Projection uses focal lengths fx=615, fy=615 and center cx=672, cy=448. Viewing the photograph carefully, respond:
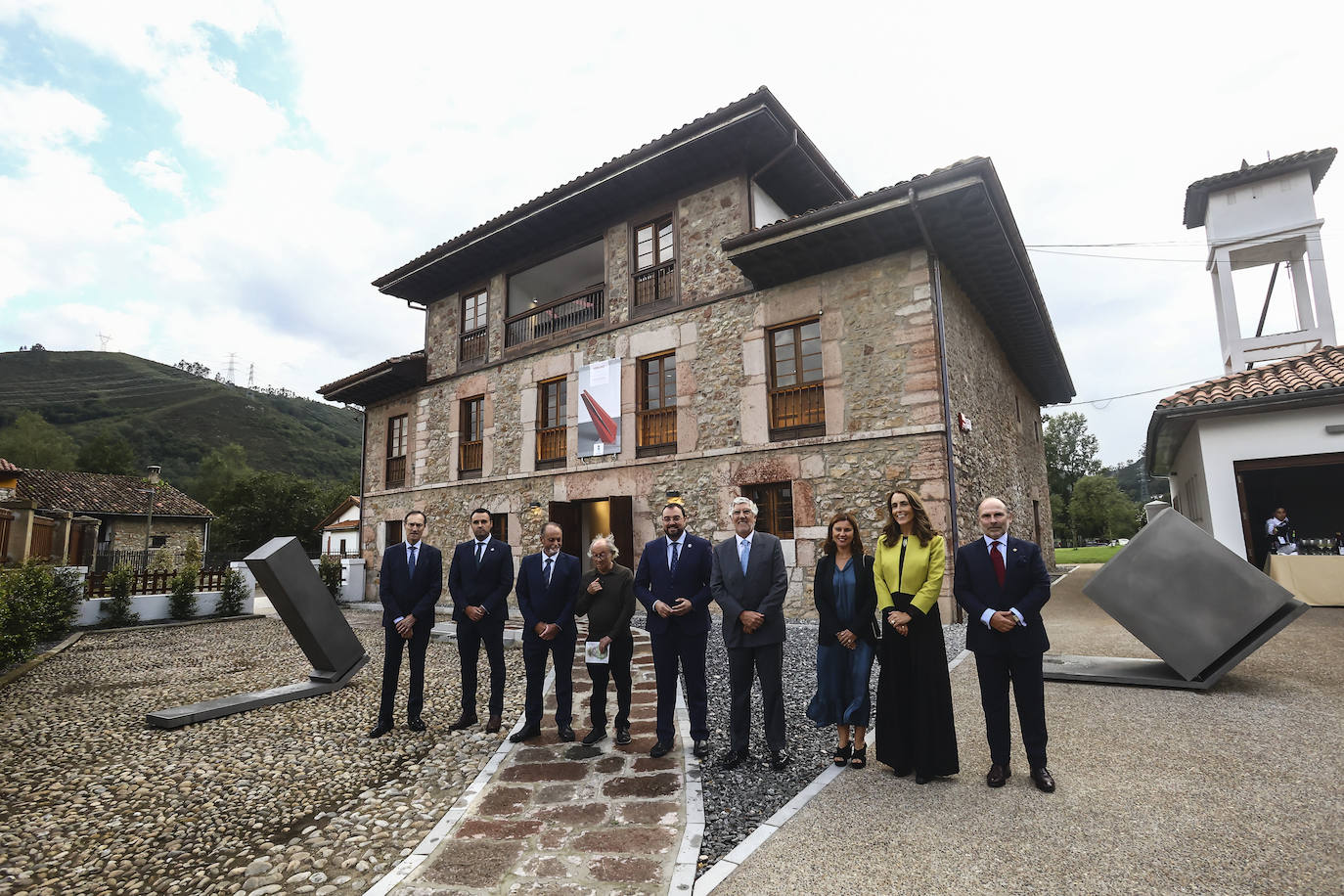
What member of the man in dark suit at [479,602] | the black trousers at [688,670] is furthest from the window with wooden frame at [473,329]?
the black trousers at [688,670]

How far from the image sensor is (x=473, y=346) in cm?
1499

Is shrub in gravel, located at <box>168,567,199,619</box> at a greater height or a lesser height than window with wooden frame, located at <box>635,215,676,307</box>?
Result: lesser

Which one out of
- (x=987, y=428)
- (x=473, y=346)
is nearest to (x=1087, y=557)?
(x=987, y=428)

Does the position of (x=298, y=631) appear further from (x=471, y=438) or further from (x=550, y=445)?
(x=471, y=438)

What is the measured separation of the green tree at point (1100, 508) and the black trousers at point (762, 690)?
45118 millimetres

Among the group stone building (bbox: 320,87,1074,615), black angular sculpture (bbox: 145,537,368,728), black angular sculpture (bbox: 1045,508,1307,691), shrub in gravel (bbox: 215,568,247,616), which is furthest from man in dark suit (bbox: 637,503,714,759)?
shrub in gravel (bbox: 215,568,247,616)

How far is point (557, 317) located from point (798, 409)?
20.5 ft

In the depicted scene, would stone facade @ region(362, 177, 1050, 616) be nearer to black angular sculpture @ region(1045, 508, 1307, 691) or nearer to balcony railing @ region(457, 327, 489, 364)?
balcony railing @ region(457, 327, 489, 364)

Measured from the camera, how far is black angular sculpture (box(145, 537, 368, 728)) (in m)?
5.43

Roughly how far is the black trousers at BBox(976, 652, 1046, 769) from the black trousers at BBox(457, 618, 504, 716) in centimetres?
333

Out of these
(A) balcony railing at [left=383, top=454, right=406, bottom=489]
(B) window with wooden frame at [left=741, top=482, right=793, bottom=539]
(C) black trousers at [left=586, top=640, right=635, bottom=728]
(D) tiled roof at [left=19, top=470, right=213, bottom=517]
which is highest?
(D) tiled roof at [left=19, top=470, right=213, bottom=517]

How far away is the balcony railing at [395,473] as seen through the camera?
16.2 metres

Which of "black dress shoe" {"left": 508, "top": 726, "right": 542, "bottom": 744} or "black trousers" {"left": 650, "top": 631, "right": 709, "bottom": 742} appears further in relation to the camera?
"black dress shoe" {"left": 508, "top": 726, "right": 542, "bottom": 744}

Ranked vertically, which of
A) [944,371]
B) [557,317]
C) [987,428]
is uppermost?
[557,317]
